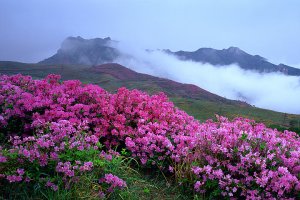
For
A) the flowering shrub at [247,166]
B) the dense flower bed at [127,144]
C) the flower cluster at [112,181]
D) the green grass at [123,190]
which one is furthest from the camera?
the flowering shrub at [247,166]

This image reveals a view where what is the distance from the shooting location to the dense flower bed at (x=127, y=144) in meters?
4.58

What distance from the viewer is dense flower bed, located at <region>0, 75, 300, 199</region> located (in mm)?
4581

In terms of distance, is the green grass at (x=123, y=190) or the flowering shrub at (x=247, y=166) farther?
the flowering shrub at (x=247, y=166)

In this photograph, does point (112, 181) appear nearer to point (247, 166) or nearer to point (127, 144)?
Result: point (127, 144)

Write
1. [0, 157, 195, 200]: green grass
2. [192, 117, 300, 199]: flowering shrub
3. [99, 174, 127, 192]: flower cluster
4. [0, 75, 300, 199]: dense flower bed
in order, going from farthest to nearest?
[192, 117, 300, 199]: flowering shrub < [99, 174, 127, 192]: flower cluster < [0, 75, 300, 199]: dense flower bed < [0, 157, 195, 200]: green grass

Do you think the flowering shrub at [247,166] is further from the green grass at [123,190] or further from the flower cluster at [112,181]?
the flower cluster at [112,181]

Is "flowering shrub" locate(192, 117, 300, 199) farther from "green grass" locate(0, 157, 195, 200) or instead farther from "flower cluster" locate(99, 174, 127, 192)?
"flower cluster" locate(99, 174, 127, 192)

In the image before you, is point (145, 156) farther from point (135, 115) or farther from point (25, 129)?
point (25, 129)

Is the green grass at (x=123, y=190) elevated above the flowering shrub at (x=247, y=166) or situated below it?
below

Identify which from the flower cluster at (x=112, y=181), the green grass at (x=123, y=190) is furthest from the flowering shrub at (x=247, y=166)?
the flower cluster at (x=112, y=181)

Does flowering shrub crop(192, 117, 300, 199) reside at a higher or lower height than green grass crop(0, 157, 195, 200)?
higher

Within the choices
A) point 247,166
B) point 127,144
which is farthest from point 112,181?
point 247,166

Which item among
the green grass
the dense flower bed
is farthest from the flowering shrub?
the green grass

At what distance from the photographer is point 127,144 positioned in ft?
21.7
